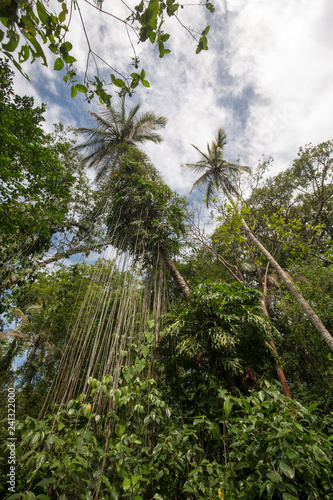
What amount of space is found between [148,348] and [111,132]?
239 inches

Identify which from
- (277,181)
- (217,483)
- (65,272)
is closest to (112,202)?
(65,272)

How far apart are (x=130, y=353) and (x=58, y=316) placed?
413 cm

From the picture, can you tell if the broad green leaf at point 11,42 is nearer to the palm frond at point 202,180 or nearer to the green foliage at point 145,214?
the green foliage at point 145,214

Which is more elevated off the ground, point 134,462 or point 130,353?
point 130,353

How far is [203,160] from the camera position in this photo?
8.35m

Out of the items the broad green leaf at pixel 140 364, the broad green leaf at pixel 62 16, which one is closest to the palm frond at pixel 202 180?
the broad green leaf at pixel 140 364

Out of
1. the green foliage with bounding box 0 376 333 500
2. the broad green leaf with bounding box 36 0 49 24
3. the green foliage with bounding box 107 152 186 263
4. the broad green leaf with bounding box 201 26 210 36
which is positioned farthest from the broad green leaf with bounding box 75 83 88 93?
the green foliage with bounding box 107 152 186 263

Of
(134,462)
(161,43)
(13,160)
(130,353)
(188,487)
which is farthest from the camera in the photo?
(13,160)

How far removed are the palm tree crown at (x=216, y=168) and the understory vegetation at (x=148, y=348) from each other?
1.38 m

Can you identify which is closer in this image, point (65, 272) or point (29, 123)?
point (29, 123)

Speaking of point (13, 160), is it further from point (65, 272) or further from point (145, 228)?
point (65, 272)

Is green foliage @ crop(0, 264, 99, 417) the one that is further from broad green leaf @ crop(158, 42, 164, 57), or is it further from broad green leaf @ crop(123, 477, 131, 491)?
broad green leaf @ crop(158, 42, 164, 57)

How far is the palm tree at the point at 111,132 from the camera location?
6418 mm

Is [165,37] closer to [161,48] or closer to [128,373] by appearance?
[161,48]
